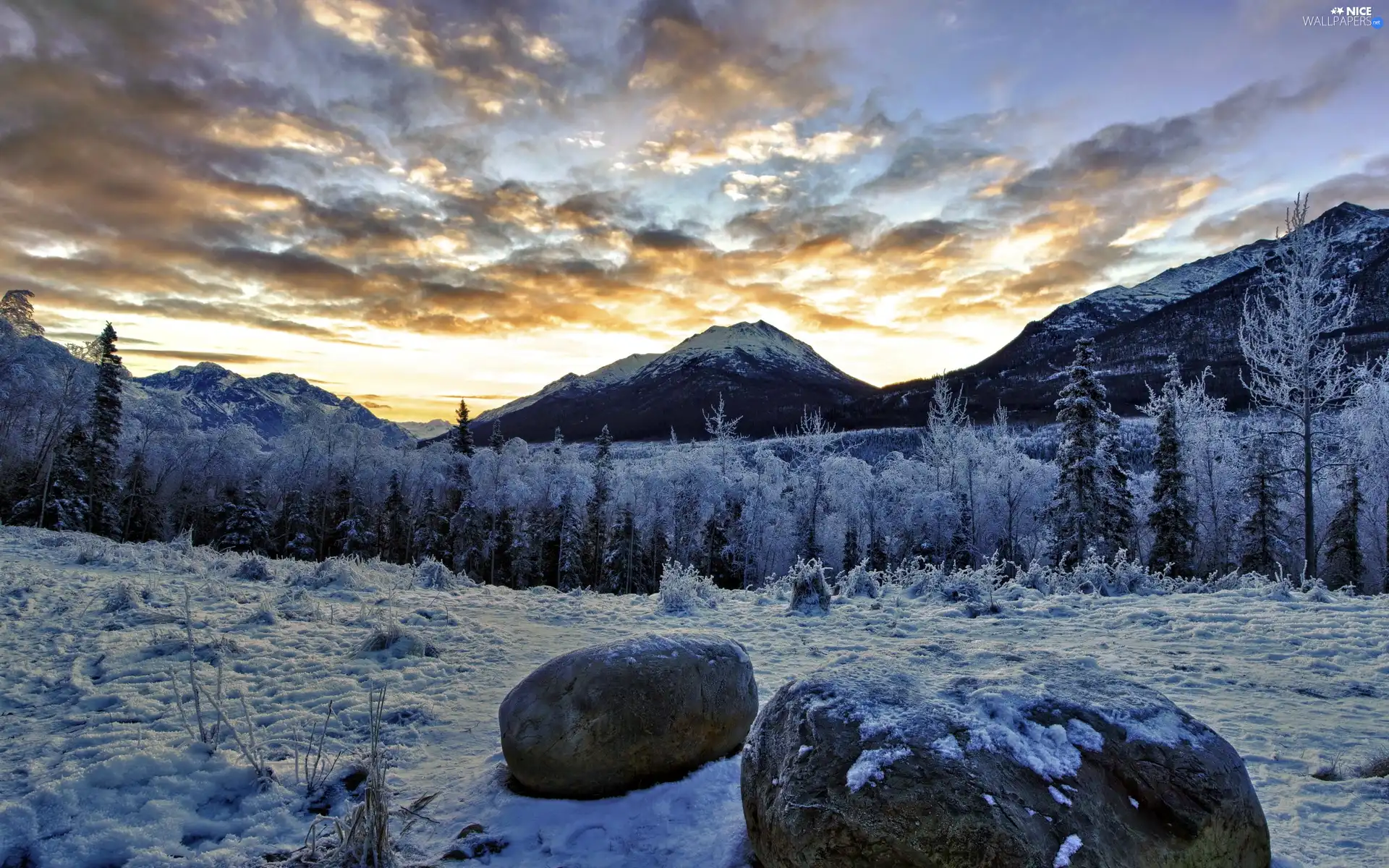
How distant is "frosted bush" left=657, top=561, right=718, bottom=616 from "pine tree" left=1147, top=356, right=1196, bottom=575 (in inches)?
941

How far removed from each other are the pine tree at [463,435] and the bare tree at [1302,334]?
157 ft

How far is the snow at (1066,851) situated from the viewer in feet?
9.02

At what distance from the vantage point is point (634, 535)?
43.0 m

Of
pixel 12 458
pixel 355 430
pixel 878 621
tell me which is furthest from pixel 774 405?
pixel 878 621

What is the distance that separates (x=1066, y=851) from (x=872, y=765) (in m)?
0.83

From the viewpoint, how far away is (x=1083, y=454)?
26.6 m

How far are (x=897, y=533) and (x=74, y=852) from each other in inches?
1798

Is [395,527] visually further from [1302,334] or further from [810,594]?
[1302,334]

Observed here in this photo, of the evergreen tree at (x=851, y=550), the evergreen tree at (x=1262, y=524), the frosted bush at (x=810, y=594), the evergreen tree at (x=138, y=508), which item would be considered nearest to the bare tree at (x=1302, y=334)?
the frosted bush at (x=810, y=594)

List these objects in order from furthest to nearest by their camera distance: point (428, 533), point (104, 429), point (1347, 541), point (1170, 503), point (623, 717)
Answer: point (428, 533) → point (104, 429) → point (1170, 503) → point (1347, 541) → point (623, 717)

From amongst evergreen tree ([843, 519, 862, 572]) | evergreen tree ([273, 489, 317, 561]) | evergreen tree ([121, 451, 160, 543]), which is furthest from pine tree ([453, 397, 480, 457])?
evergreen tree ([843, 519, 862, 572])

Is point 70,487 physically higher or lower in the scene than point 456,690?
higher

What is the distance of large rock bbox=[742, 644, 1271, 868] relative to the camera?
2.86m

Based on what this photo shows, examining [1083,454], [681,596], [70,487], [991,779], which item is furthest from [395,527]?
[991,779]
